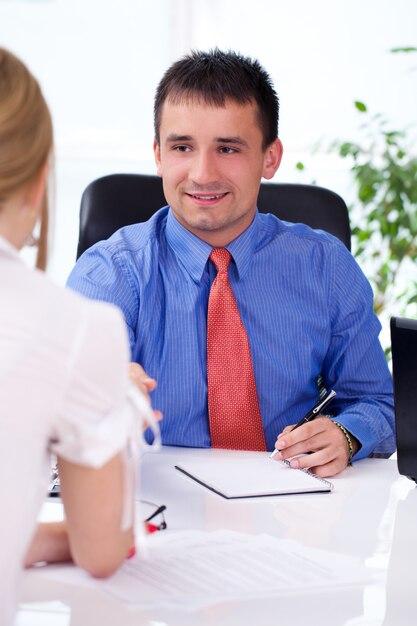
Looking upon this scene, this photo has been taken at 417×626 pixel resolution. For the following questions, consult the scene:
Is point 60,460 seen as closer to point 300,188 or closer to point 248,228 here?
point 248,228

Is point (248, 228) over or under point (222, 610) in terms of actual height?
over

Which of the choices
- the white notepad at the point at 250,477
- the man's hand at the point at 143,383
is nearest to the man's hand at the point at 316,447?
the white notepad at the point at 250,477

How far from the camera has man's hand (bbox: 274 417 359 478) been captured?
1563 mm

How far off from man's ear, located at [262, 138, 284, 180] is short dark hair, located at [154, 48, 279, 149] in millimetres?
27

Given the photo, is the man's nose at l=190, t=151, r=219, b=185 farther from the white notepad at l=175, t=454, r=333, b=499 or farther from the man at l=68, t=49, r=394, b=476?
the white notepad at l=175, t=454, r=333, b=499

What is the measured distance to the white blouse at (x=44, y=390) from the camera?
2.58 feet

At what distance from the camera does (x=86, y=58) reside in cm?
401

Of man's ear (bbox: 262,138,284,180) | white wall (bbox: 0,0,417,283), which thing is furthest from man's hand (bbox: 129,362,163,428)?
white wall (bbox: 0,0,417,283)

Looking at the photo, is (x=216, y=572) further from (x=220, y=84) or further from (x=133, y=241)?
(x=220, y=84)

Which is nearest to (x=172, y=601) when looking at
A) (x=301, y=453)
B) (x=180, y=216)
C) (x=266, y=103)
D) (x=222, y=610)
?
(x=222, y=610)

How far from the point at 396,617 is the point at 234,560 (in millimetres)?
212

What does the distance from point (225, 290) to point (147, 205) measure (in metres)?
0.32

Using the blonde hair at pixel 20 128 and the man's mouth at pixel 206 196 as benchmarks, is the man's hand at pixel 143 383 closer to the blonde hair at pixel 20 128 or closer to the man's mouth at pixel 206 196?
the blonde hair at pixel 20 128

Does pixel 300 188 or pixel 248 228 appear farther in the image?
pixel 300 188
